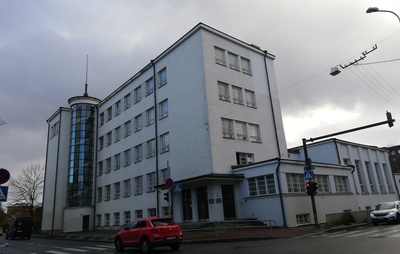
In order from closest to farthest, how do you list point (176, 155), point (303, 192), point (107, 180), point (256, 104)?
point (303, 192) → point (176, 155) → point (256, 104) → point (107, 180)

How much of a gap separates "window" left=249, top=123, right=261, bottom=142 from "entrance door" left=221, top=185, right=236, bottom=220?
19.5 feet

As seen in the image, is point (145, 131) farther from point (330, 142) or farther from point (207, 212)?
point (330, 142)

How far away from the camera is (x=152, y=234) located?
1287 cm

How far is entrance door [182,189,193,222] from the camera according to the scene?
1036 inches

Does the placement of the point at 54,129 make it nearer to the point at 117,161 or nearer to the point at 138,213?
the point at 117,161

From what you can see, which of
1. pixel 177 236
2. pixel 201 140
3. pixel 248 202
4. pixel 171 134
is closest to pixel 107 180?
pixel 171 134

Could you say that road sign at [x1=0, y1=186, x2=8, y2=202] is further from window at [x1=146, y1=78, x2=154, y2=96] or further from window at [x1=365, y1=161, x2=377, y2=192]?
window at [x1=365, y1=161, x2=377, y2=192]

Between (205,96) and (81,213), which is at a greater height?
(205,96)

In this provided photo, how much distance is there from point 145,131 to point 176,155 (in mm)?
6737

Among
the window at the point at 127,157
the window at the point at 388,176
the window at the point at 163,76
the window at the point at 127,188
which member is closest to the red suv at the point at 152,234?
the window at the point at 163,76

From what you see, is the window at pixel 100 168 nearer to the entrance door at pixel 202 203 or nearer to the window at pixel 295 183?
the entrance door at pixel 202 203

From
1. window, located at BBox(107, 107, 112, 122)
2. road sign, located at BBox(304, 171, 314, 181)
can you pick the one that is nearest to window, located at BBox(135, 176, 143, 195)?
A: window, located at BBox(107, 107, 112, 122)

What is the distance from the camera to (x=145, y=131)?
112 ft

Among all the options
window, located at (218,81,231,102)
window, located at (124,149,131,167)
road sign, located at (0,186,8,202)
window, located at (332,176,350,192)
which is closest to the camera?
road sign, located at (0,186,8,202)
